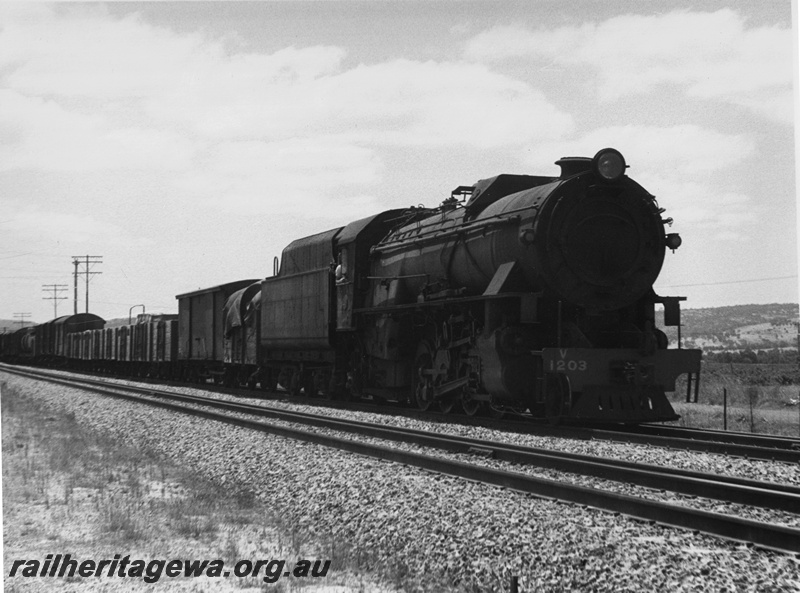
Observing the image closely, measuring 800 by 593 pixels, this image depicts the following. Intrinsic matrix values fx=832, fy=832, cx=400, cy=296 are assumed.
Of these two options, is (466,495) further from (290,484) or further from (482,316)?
(482,316)

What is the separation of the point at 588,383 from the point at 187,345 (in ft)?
75.1

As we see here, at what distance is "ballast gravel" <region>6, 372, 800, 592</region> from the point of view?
5.22 meters

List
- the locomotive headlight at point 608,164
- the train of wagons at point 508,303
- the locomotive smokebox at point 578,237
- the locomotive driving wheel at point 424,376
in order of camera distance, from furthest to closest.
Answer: the locomotive driving wheel at point 424,376
the locomotive headlight at point 608,164
the locomotive smokebox at point 578,237
the train of wagons at point 508,303

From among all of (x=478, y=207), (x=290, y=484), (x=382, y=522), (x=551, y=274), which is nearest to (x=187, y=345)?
(x=478, y=207)

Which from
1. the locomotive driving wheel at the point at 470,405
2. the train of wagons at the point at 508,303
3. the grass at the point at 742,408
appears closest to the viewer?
the train of wagons at the point at 508,303

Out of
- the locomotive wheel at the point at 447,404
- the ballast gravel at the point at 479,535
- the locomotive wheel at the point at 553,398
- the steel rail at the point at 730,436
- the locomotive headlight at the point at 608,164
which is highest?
the locomotive headlight at the point at 608,164

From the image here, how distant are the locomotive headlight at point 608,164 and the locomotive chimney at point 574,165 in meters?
0.28

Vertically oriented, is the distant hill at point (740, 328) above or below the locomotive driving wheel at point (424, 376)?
above

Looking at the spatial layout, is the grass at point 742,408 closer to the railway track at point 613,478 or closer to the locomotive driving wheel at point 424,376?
the locomotive driving wheel at point 424,376

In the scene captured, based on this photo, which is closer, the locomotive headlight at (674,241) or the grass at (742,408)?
the locomotive headlight at (674,241)

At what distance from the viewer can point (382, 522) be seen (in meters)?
7.00

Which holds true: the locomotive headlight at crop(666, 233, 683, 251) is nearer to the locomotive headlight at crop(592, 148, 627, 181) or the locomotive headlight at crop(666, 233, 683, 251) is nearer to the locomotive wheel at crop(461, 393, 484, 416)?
the locomotive headlight at crop(592, 148, 627, 181)

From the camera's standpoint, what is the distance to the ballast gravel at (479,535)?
5223mm

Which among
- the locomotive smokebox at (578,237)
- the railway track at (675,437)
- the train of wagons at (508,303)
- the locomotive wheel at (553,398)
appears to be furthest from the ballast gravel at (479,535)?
the locomotive smokebox at (578,237)
